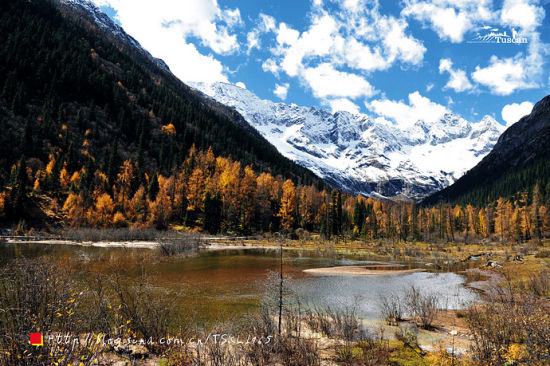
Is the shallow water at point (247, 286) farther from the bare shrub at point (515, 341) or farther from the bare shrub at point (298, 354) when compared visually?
the bare shrub at point (515, 341)

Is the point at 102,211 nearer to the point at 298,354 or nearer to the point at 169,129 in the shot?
the point at 169,129

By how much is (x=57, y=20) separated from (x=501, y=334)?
206 metres

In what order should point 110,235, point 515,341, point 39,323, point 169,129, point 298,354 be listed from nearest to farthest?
point 39,323, point 298,354, point 515,341, point 110,235, point 169,129

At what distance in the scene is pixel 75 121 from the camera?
95250mm

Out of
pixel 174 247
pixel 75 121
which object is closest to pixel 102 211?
pixel 174 247

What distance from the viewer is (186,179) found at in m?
90.4

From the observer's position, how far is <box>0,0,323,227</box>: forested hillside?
225 feet

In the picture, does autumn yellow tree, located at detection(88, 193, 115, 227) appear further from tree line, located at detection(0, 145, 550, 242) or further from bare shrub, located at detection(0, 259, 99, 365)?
bare shrub, located at detection(0, 259, 99, 365)

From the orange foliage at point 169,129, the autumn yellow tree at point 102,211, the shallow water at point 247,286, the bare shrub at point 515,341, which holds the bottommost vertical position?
the shallow water at point 247,286

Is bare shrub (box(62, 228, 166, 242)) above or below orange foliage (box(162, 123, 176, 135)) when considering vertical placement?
below

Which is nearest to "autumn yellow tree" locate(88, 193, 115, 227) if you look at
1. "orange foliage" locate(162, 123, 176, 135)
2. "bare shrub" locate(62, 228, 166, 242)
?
"bare shrub" locate(62, 228, 166, 242)

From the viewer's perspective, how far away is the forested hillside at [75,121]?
68.5 meters

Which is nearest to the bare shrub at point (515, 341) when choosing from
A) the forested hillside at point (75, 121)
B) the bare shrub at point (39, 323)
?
the bare shrub at point (39, 323)

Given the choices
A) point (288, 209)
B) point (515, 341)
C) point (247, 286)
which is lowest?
point (247, 286)
